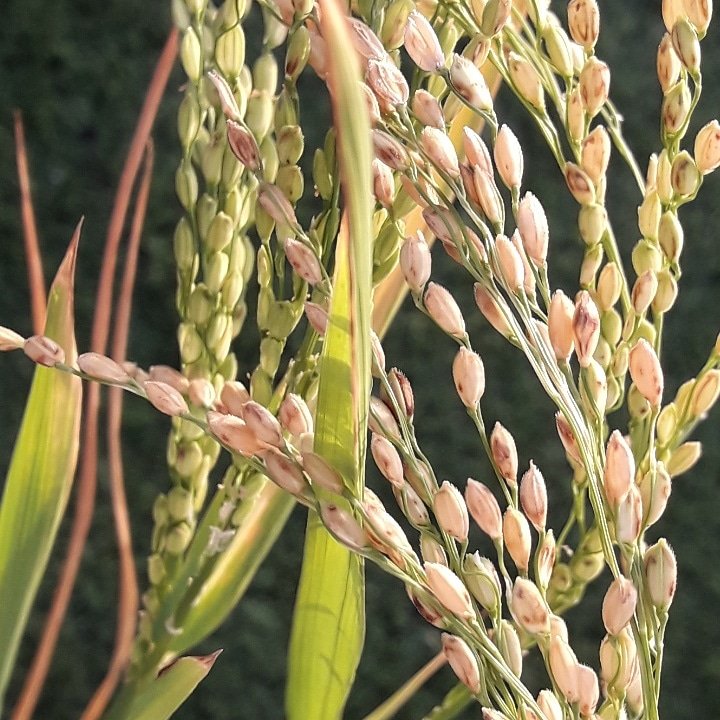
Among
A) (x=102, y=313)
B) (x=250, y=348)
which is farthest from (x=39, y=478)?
(x=250, y=348)

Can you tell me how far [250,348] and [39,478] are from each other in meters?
0.48

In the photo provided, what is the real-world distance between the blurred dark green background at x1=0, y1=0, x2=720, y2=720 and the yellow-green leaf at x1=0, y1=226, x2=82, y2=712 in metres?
0.47

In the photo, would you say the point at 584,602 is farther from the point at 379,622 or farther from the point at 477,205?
the point at 477,205

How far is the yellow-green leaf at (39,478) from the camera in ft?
1.11

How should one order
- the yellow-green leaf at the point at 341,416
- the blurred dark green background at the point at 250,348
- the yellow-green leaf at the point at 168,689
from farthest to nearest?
the blurred dark green background at the point at 250,348, the yellow-green leaf at the point at 168,689, the yellow-green leaf at the point at 341,416

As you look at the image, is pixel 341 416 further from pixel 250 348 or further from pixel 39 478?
pixel 250 348

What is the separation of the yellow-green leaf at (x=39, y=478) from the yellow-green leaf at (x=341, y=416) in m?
0.11

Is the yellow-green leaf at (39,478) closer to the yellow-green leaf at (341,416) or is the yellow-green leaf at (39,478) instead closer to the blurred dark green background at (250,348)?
the yellow-green leaf at (341,416)

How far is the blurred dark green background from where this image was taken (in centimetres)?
81

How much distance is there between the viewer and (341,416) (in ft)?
0.82

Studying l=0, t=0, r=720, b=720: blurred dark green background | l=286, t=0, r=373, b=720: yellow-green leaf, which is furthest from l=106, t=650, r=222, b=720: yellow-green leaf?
l=0, t=0, r=720, b=720: blurred dark green background

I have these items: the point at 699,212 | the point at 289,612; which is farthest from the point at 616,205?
the point at 289,612

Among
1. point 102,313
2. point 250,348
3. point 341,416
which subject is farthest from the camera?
point 250,348

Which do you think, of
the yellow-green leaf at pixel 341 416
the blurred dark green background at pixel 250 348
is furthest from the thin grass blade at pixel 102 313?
the blurred dark green background at pixel 250 348
